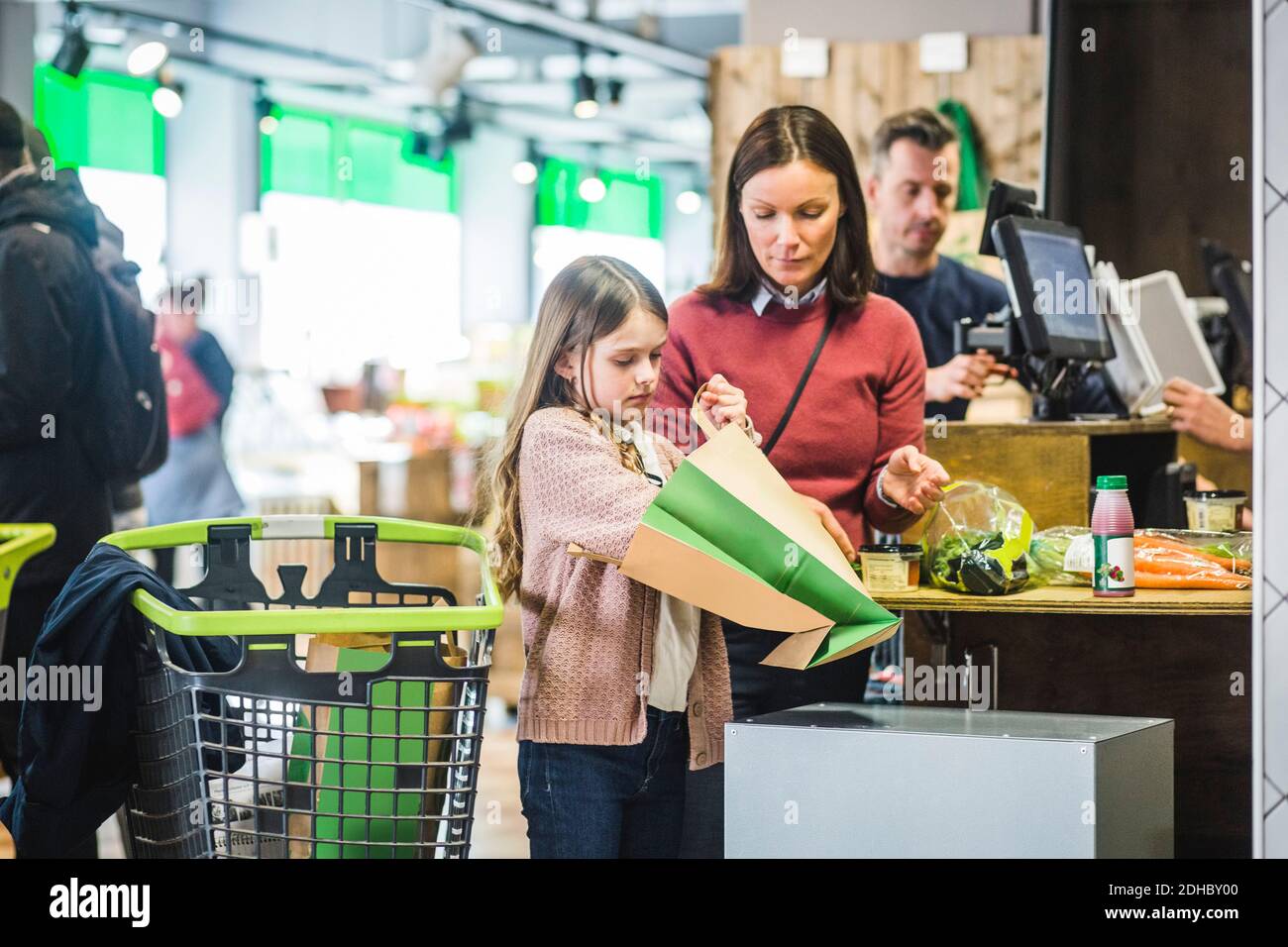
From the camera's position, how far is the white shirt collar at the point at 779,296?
262 cm

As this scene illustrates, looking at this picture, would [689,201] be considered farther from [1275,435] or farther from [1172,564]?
[1275,435]

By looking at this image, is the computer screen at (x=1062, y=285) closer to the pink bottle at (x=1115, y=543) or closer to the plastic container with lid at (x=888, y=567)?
the pink bottle at (x=1115, y=543)

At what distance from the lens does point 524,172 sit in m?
14.6

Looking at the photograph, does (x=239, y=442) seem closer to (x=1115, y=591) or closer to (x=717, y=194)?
(x=717, y=194)

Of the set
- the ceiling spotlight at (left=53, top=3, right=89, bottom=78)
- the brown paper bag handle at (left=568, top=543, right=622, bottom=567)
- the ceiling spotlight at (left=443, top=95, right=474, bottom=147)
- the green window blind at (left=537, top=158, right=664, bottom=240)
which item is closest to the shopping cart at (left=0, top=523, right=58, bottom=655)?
the brown paper bag handle at (left=568, top=543, right=622, bottom=567)

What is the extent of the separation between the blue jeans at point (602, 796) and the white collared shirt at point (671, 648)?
Result: 0.03m

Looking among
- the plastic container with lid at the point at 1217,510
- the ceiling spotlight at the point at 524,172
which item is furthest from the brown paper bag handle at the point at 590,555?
the ceiling spotlight at the point at 524,172

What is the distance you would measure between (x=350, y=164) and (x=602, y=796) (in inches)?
453

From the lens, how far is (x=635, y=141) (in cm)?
1590

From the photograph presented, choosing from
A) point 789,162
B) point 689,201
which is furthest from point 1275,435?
point 689,201

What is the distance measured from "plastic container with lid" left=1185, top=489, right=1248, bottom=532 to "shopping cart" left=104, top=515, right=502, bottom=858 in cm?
140

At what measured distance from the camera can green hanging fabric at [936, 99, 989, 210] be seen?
468cm

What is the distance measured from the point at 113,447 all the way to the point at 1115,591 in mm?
1981

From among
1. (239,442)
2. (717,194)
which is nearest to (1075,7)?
(717,194)
